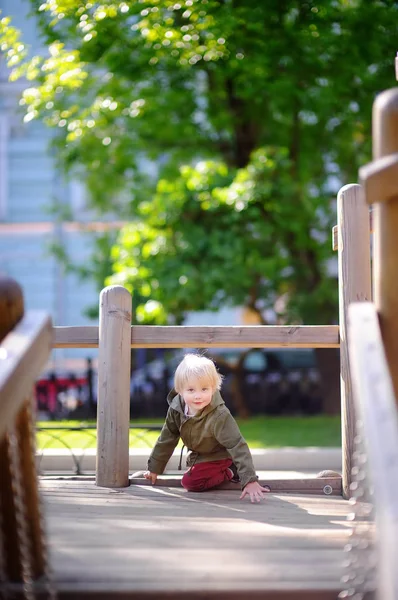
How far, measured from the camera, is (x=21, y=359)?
211 centimetres

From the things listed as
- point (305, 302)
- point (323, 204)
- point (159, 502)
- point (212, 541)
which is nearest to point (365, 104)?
point (323, 204)

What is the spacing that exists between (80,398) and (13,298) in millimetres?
10095

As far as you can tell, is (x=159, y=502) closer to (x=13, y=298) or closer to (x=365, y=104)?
(x=13, y=298)

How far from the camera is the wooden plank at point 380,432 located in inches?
65.1

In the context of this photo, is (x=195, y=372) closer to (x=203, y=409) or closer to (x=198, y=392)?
(x=198, y=392)

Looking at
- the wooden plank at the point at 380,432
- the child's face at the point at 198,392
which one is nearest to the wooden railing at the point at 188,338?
the child's face at the point at 198,392

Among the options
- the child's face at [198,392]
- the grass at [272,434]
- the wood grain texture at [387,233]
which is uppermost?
the wood grain texture at [387,233]

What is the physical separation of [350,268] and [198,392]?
3.47ft

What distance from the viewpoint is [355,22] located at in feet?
28.9

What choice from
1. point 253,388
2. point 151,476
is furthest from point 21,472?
point 253,388

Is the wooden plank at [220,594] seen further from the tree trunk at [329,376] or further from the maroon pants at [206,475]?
the tree trunk at [329,376]

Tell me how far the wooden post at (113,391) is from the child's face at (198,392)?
1.28 feet

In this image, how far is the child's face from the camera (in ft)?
13.3

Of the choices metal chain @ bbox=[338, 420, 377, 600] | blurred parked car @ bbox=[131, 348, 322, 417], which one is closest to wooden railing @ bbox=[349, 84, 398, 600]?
metal chain @ bbox=[338, 420, 377, 600]
